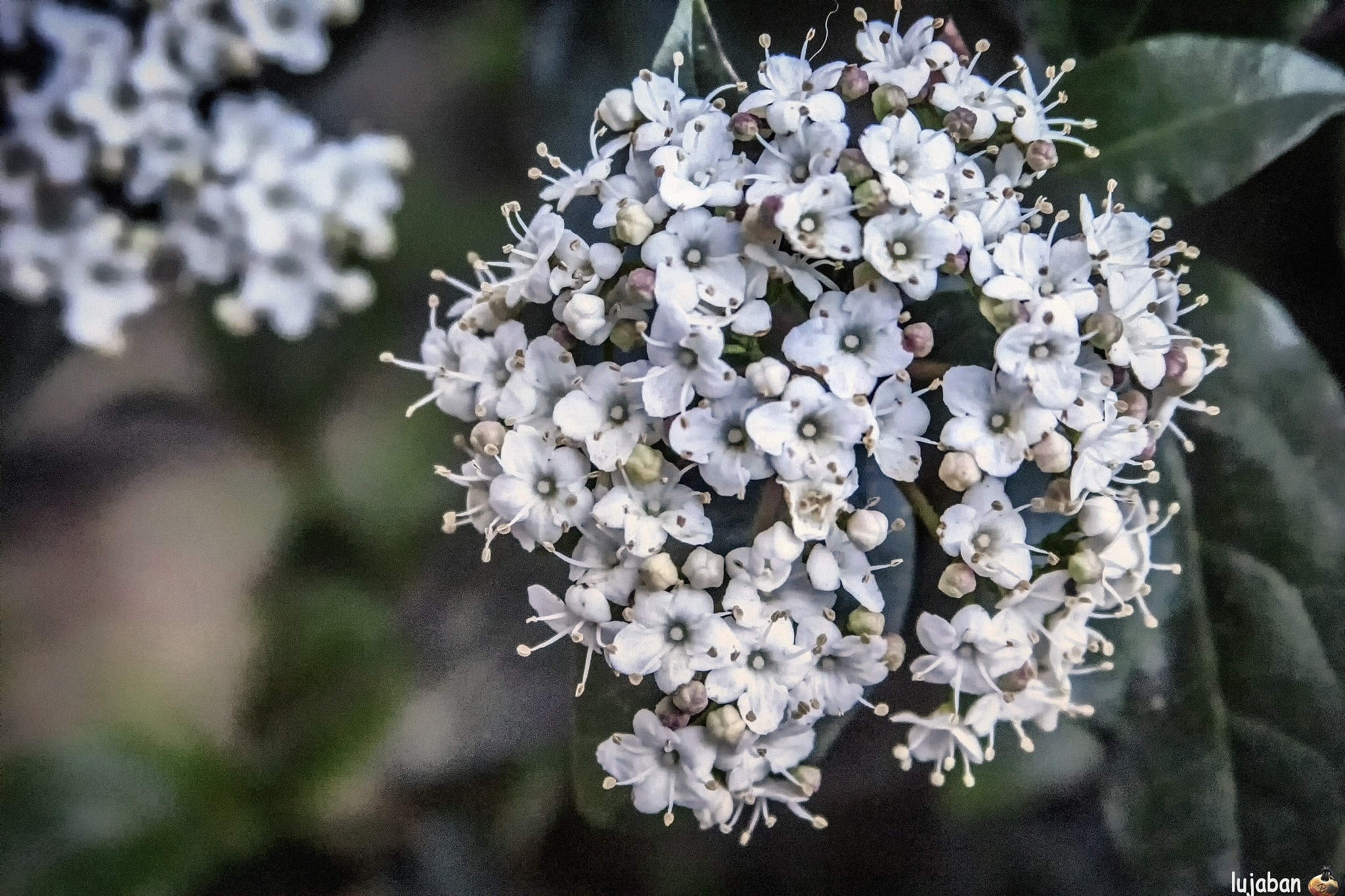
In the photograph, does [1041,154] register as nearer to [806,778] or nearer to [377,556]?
[806,778]

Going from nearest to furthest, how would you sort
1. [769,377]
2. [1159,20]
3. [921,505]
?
[769,377] < [921,505] < [1159,20]

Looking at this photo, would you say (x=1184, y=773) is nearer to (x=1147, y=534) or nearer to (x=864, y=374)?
(x=1147, y=534)

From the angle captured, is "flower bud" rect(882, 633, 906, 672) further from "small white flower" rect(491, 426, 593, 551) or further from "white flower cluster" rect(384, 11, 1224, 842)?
"small white flower" rect(491, 426, 593, 551)

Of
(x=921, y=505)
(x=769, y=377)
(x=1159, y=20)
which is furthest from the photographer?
(x=1159, y=20)

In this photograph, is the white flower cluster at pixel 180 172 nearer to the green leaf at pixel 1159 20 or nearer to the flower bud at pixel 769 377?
the flower bud at pixel 769 377
